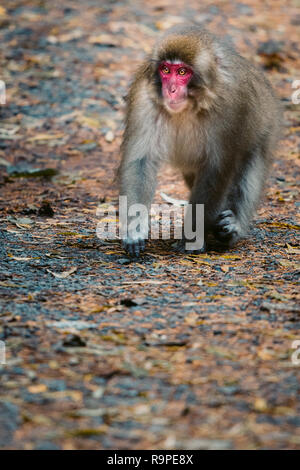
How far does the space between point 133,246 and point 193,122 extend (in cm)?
106

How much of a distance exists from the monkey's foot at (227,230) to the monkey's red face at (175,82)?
3.57ft

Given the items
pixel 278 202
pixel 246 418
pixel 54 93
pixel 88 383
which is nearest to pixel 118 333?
pixel 88 383

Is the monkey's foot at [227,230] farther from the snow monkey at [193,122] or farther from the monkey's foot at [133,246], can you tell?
the monkey's foot at [133,246]

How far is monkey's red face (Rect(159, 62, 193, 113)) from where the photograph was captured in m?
4.89

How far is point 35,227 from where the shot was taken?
586 centimetres

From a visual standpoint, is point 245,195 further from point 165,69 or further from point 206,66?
point 165,69

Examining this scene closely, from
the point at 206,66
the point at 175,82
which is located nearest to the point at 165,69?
the point at 175,82

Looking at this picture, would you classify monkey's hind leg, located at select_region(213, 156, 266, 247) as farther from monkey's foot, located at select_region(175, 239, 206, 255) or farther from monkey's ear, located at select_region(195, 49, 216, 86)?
monkey's ear, located at select_region(195, 49, 216, 86)

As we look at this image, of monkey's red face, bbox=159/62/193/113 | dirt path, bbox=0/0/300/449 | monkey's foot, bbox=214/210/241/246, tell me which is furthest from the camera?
monkey's foot, bbox=214/210/241/246

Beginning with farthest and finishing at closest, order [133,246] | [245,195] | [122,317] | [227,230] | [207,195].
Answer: [245,195], [227,230], [207,195], [133,246], [122,317]

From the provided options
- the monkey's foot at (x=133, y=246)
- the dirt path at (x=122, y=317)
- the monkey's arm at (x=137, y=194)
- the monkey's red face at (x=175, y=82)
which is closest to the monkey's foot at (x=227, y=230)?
the dirt path at (x=122, y=317)

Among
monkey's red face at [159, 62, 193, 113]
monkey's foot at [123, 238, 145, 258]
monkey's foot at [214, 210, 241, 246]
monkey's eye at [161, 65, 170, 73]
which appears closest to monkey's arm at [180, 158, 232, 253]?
monkey's foot at [214, 210, 241, 246]

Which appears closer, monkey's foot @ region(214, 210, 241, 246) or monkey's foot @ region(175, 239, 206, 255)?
monkey's foot @ region(175, 239, 206, 255)

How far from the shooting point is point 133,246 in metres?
5.04
